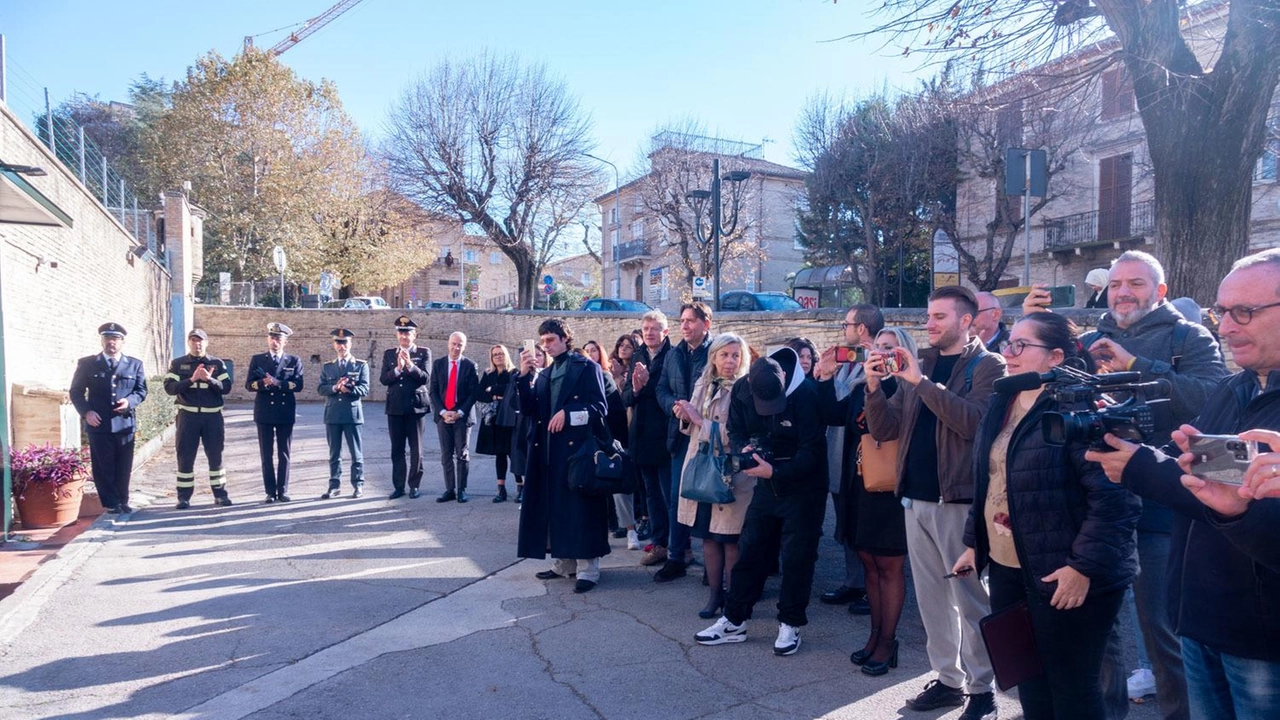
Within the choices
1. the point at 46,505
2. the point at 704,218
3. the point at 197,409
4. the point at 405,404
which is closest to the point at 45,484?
the point at 46,505

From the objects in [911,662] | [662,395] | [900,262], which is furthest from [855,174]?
[911,662]

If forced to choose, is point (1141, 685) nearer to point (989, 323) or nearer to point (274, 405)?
point (989, 323)

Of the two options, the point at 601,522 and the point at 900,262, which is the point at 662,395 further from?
the point at 900,262

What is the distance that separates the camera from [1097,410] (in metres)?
2.53

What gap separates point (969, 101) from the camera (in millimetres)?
9422

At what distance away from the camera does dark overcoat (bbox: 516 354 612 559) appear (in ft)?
21.4

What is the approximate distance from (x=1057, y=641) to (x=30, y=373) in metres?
11.7

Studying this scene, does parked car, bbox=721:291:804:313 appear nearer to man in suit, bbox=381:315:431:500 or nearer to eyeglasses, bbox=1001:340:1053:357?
man in suit, bbox=381:315:431:500

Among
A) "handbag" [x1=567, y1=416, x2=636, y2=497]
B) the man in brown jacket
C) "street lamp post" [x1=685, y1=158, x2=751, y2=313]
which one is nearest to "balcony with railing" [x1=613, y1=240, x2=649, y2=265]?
"street lamp post" [x1=685, y1=158, x2=751, y2=313]

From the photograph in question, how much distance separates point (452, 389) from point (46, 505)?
4.09m

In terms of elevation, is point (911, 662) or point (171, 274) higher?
point (171, 274)

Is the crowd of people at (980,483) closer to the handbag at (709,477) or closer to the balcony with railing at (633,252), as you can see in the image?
the handbag at (709,477)

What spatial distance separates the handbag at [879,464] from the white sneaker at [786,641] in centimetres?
99

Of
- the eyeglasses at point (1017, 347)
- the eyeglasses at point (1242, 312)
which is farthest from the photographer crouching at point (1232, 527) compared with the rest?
the eyeglasses at point (1017, 347)
